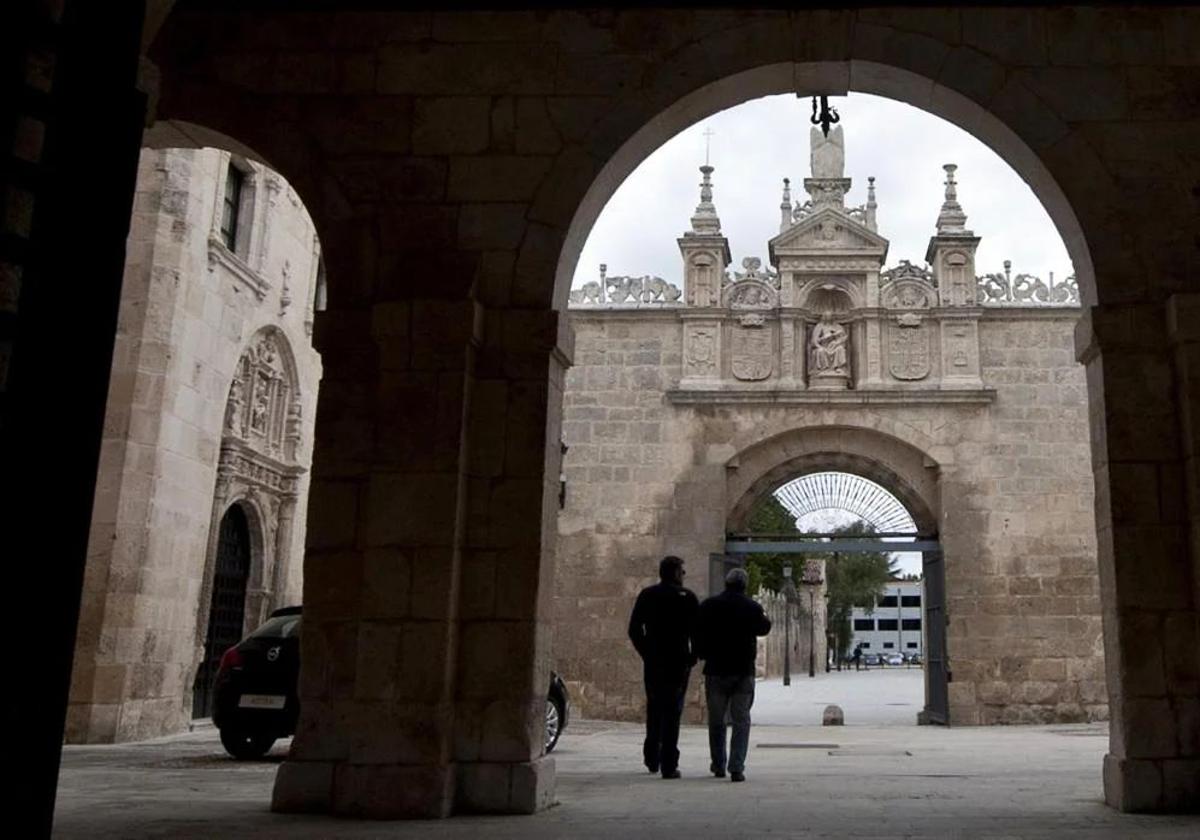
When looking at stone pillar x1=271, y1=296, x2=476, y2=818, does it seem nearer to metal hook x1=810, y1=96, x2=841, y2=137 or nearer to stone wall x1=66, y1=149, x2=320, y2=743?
metal hook x1=810, y1=96, x2=841, y2=137

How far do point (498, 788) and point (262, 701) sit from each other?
150 inches

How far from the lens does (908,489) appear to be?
1502 centimetres

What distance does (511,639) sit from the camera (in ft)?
17.0

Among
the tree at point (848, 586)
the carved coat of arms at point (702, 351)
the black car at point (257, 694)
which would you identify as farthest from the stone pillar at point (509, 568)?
the tree at point (848, 586)

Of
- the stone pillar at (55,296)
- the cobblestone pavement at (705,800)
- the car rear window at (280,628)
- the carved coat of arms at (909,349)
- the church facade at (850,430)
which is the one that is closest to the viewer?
the stone pillar at (55,296)

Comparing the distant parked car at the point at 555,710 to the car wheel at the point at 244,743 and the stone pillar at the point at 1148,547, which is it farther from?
the stone pillar at the point at 1148,547

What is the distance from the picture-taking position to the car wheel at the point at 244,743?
8234 millimetres

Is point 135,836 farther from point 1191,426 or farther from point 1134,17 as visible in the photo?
point 1134,17

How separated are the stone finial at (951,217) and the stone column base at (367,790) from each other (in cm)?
1272

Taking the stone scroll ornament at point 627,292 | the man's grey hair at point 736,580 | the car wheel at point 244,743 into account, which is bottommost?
the car wheel at point 244,743

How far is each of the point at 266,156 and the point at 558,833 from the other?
3.79m

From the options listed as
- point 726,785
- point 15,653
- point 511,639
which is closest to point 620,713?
point 726,785

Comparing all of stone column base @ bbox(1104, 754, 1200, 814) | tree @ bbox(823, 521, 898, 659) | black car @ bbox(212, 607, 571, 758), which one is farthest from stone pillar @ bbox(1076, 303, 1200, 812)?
tree @ bbox(823, 521, 898, 659)

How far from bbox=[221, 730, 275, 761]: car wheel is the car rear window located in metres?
0.76
